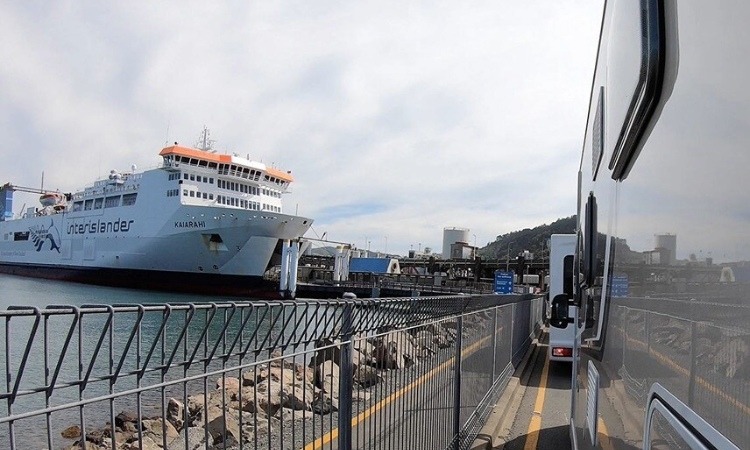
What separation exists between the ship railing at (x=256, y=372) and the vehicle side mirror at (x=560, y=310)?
0.85 metres

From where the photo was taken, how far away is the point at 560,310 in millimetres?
6062

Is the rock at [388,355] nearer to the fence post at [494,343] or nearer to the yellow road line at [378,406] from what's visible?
the yellow road line at [378,406]

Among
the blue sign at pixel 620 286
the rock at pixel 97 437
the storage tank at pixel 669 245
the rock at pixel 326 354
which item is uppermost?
the storage tank at pixel 669 245

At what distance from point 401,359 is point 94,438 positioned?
3.07 meters

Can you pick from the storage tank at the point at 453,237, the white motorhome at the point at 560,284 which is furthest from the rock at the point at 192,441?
the storage tank at the point at 453,237

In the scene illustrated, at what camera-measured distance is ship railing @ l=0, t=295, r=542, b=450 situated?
194cm

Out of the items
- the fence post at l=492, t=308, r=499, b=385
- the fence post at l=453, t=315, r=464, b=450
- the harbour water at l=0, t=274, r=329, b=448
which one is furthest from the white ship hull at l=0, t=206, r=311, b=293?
the fence post at l=453, t=315, r=464, b=450

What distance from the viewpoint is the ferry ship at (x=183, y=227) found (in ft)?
165

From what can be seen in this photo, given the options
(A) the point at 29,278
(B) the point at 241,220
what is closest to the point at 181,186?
(B) the point at 241,220

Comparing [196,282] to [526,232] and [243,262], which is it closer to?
[243,262]

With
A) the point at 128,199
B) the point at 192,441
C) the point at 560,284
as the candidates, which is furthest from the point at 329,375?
the point at 128,199

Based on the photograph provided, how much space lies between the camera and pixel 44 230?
67.9 metres

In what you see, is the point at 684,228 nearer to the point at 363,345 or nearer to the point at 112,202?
the point at 363,345

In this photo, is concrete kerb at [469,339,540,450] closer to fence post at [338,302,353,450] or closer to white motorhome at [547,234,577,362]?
white motorhome at [547,234,577,362]
